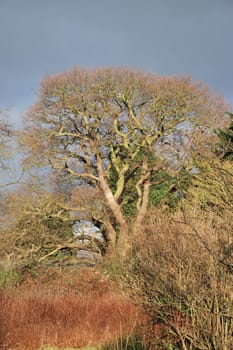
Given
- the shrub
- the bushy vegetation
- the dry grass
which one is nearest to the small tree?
the bushy vegetation

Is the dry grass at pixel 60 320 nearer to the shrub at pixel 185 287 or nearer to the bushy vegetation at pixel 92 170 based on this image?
the bushy vegetation at pixel 92 170

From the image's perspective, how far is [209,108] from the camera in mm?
19781

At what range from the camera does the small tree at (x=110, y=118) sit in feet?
63.0

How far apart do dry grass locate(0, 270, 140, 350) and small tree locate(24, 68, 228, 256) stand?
8659 mm

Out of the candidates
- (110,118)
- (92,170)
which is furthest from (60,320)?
(110,118)

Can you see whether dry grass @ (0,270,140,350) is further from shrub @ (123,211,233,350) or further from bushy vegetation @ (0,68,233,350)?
shrub @ (123,211,233,350)

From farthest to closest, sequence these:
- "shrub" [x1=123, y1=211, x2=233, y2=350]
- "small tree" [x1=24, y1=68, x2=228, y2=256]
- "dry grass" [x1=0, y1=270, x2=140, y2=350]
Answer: "small tree" [x1=24, y1=68, x2=228, y2=256] → "dry grass" [x1=0, y1=270, x2=140, y2=350] → "shrub" [x1=123, y1=211, x2=233, y2=350]

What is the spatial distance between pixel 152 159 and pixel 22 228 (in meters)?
6.83

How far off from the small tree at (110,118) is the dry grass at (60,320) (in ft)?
28.4

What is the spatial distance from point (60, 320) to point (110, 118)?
39.5ft

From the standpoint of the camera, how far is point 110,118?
19.9 meters

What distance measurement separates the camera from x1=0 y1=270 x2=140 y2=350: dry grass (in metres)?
8.13

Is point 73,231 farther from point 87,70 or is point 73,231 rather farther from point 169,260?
point 169,260

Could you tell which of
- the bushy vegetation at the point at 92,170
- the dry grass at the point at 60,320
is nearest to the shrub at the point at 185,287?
the dry grass at the point at 60,320
